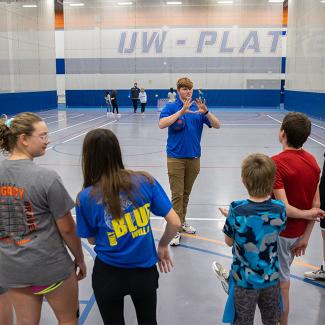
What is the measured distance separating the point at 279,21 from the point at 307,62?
29.0 ft

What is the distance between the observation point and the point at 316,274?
13.6ft

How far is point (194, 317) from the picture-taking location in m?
3.48

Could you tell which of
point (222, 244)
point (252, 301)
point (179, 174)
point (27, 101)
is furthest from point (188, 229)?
A: point (27, 101)

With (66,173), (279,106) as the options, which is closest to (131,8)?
(279,106)

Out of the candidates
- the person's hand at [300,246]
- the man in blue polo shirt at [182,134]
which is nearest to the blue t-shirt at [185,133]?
the man in blue polo shirt at [182,134]

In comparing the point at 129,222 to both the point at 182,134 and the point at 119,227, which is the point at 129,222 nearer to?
the point at 119,227

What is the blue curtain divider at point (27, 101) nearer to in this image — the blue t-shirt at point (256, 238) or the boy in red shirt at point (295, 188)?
the boy in red shirt at point (295, 188)

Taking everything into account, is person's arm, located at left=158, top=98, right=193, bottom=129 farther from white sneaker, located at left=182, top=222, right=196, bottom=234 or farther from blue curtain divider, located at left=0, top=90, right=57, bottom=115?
blue curtain divider, located at left=0, top=90, right=57, bottom=115

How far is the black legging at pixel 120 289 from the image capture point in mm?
2217

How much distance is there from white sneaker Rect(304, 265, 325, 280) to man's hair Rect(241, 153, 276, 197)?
2174 millimetres

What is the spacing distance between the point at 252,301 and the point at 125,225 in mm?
931

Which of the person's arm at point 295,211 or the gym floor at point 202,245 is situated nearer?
the person's arm at point 295,211

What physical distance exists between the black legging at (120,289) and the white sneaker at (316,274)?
8.00 ft

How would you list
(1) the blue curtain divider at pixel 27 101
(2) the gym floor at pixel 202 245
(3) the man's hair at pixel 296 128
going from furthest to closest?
(1) the blue curtain divider at pixel 27 101 → (2) the gym floor at pixel 202 245 → (3) the man's hair at pixel 296 128
